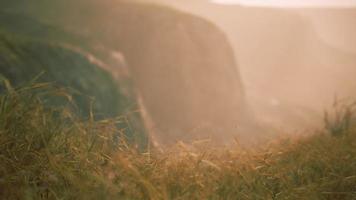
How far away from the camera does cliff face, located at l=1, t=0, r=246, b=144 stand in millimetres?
26219

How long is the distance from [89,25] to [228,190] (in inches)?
953

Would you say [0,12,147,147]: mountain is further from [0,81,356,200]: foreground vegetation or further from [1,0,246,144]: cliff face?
[0,81,356,200]: foreground vegetation

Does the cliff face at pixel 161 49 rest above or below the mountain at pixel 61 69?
below

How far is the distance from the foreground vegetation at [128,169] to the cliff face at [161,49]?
1901 cm

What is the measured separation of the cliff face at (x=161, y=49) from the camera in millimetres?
26219

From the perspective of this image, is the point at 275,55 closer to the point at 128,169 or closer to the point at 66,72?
the point at 66,72

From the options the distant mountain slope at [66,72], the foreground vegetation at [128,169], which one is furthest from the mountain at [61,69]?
the foreground vegetation at [128,169]

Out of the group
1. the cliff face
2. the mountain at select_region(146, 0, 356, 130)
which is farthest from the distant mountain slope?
the mountain at select_region(146, 0, 356, 130)

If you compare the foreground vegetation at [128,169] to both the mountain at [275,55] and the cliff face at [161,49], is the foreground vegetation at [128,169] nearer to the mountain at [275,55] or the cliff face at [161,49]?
the cliff face at [161,49]

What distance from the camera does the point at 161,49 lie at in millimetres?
29391

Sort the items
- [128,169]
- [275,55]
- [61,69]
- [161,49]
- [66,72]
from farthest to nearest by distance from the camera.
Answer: [275,55], [161,49], [66,72], [61,69], [128,169]

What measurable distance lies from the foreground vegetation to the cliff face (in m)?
19.0

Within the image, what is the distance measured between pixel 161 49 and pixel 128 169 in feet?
87.0

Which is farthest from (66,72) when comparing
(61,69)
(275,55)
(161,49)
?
(275,55)
